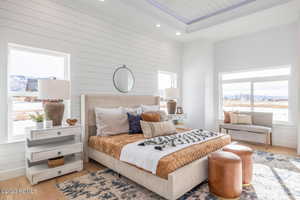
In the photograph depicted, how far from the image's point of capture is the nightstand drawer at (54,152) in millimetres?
2185

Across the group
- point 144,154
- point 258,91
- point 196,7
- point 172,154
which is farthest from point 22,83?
point 258,91

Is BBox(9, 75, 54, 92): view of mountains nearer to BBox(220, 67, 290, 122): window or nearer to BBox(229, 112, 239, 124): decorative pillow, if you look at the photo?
BBox(229, 112, 239, 124): decorative pillow

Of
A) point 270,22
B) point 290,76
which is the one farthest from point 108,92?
point 290,76

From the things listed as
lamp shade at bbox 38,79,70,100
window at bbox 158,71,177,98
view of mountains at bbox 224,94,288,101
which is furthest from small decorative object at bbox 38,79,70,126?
view of mountains at bbox 224,94,288,101

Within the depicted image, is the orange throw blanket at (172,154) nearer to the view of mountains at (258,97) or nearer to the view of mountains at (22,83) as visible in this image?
the view of mountains at (22,83)

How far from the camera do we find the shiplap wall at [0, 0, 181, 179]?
240 cm

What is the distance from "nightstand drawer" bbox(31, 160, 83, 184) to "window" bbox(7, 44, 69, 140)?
2.49 ft

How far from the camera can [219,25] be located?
13.0 feet

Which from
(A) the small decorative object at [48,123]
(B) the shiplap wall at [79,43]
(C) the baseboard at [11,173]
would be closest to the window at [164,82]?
(B) the shiplap wall at [79,43]

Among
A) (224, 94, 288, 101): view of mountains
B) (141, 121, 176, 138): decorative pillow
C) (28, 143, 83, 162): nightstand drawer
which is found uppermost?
(224, 94, 288, 101): view of mountains

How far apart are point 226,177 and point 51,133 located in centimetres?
242

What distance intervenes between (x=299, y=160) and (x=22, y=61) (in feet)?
17.3

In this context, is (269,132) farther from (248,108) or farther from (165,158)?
(165,158)

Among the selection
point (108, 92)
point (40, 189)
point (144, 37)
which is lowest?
point (40, 189)
